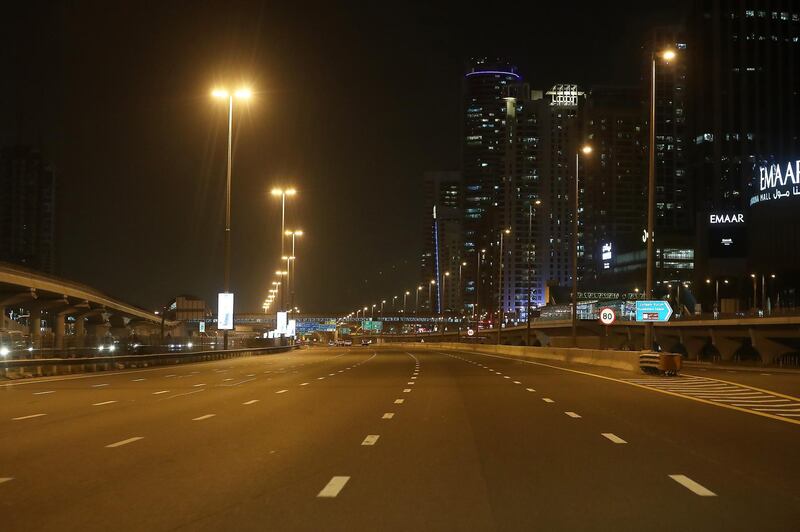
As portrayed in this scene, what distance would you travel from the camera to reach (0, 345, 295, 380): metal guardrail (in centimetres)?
3884

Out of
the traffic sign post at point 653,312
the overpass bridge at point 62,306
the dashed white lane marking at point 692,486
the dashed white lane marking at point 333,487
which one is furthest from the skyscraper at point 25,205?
the dashed white lane marking at point 692,486

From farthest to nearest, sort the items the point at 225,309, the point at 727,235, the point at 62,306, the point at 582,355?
the point at 727,235 → the point at 62,306 → the point at 225,309 → the point at 582,355

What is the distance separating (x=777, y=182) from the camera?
506 feet

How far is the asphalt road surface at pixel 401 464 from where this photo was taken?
351 inches

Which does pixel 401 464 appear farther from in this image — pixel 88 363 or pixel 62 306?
pixel 62 306

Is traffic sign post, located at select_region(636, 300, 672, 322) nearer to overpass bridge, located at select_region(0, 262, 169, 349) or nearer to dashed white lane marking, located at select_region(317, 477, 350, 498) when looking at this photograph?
dashed white lane marking, located at select_region(317, 477, 350, 498)

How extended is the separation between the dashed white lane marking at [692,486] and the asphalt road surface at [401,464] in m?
0.04

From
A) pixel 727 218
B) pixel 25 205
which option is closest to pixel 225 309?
pixel 727 218

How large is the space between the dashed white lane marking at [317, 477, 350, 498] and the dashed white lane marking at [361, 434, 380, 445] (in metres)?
3.54

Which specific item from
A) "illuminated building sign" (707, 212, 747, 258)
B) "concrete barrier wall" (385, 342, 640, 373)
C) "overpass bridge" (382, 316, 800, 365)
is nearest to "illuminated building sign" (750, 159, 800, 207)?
"illuminated building sign" (707, 212, 747, 258)

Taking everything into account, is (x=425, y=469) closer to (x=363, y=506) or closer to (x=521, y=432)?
(x=363, y=506)

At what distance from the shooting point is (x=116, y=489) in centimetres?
1044

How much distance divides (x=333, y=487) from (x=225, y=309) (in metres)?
52.4

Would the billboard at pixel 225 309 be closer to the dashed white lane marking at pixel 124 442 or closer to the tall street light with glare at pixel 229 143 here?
the tall street light with glare at pixel 229 143
